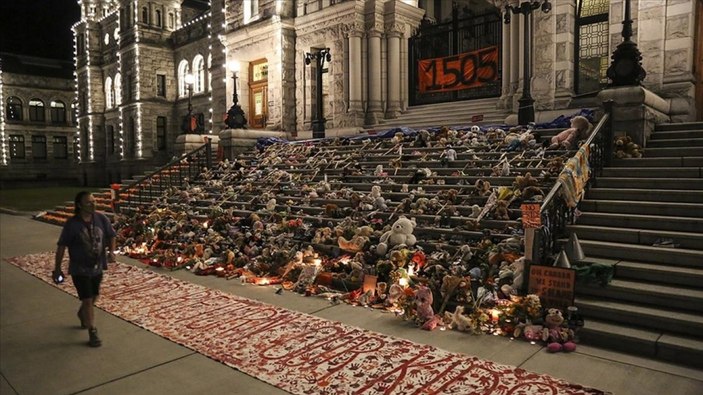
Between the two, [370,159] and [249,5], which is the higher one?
[249,5]

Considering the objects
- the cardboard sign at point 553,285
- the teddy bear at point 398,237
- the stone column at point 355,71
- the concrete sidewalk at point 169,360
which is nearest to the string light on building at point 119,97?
the stone column at point 355,71

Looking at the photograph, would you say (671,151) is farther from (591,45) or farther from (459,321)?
(591,45)

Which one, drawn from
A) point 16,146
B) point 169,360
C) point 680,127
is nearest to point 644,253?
point 680,127

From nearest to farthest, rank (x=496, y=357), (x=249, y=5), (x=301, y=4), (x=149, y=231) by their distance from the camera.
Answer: (x=496, y=357) → (x=149, y=231) → (x=301, y=4) → (x=249, y=5)

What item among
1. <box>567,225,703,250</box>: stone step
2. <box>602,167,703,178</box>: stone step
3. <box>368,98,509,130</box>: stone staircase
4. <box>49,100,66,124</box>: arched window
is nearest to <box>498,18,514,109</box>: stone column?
<box>368,98,509,130</box>: stone staircase

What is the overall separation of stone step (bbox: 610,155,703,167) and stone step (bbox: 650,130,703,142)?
981 mm

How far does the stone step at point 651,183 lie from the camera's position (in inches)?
320

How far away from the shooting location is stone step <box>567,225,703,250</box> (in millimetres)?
6871

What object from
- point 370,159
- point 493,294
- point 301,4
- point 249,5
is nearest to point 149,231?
point 370,159

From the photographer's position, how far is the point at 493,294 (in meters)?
6.82

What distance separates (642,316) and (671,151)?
512 centimetres

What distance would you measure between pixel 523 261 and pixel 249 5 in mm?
23262

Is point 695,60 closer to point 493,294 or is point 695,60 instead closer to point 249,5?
point 493,294

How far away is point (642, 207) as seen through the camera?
7992mm
